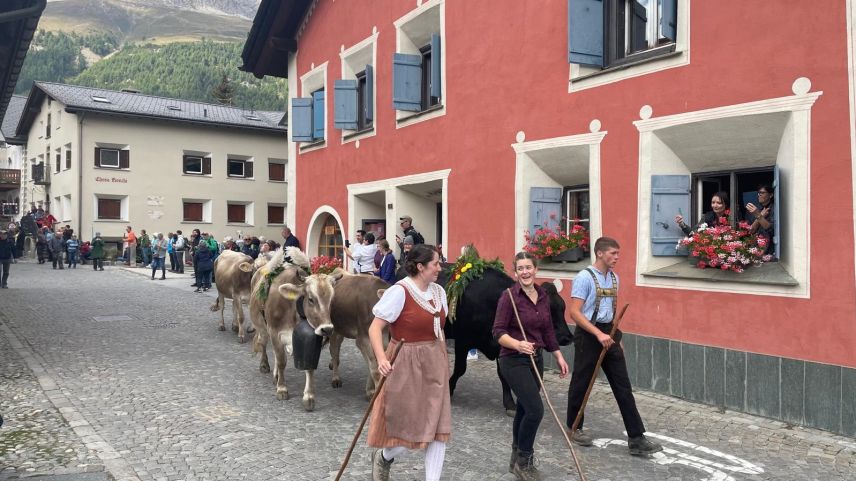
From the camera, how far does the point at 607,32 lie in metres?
9.87

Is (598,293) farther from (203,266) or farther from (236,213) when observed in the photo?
(236,213)

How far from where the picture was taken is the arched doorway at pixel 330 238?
17859mm

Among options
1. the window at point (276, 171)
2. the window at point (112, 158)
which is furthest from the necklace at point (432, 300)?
the window at point (276, 171)

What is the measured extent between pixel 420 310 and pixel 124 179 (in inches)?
1398

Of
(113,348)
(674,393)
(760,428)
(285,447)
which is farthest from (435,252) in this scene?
(113,348)

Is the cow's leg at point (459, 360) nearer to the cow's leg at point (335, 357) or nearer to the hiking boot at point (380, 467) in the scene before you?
the cow's leg at point (335, 357)

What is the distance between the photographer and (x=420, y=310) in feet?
15.3

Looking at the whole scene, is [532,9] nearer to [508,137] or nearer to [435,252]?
[508,137]

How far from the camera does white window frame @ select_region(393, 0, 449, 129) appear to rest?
12734 millimetres

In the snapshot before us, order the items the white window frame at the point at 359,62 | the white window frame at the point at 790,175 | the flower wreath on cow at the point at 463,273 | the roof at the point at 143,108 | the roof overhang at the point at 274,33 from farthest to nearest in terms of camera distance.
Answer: the roof at the point at 143,108
the roof overhang at the point at 274,33
the white window frame at the point at 359,62
the flower wreath on cow at the point at 463,273
the white window frame at the point at 790,175

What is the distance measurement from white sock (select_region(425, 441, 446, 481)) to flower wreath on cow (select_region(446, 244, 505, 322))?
286cm

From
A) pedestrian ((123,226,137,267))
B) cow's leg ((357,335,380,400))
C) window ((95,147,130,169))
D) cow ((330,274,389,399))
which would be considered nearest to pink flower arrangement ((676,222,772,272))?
cow ((330,274,389,399))

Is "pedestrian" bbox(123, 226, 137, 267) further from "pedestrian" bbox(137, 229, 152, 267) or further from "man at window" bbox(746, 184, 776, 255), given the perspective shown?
"man at window" bbox(746, 184, 776, 255)

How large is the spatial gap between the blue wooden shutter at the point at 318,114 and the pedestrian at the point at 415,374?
13.4 m
